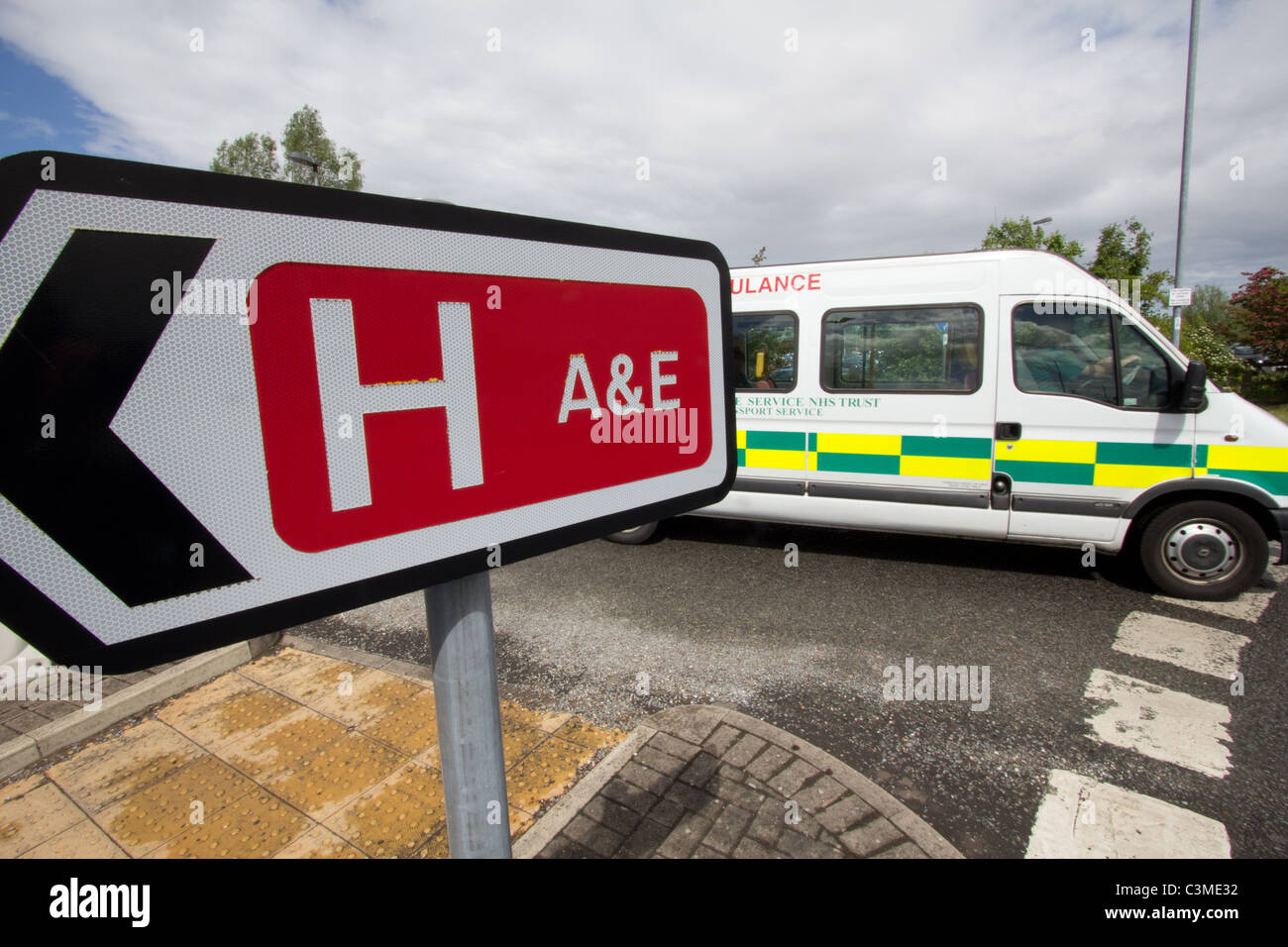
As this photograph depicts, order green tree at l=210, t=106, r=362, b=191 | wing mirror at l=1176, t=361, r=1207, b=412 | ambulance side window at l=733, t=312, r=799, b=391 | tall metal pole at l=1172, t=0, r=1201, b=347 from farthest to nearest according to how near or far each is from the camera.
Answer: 1. green tree at l=210, t=106, r=362, b=191
2. tall metal pole at l=1172, t=0, r=1201, b=347
3. ambulance side window at l=733, t=312, r=799, b=391
4. wing mirror at l=1176, t=361, r=1207, b=412

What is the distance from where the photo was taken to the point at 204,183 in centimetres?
55

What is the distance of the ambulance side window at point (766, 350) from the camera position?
5824 millimetres

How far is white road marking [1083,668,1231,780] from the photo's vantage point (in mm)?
3037

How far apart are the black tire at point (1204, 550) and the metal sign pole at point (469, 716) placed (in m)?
5.51

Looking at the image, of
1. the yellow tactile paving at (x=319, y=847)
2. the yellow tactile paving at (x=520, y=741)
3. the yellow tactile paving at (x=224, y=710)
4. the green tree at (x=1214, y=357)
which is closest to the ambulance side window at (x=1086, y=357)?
the yellow tactile paving at (x=520, y=741)

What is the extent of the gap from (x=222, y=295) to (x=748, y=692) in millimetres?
3421

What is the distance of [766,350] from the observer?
19.7ft

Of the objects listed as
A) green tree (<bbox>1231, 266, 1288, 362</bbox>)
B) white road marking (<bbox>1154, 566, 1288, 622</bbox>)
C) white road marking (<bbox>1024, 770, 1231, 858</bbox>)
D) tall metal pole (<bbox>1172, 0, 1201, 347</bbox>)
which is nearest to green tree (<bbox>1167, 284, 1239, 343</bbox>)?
green tree (<bbox>1231, 266, 1288, 362</bbox>)

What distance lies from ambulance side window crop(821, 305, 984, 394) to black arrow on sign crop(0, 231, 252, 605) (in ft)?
17.9

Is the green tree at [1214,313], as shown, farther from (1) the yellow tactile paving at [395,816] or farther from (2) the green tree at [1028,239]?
(1) the yellow tactile paving at [395,816]

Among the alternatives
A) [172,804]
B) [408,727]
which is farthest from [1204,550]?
[172,804]

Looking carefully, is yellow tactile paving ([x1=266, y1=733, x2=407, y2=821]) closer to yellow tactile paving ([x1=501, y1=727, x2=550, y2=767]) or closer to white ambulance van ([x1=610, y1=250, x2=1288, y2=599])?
yellow tactile paving ([x1=501, y1=727, x2=550, y2=767])

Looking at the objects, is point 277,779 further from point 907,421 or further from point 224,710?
point 907,421

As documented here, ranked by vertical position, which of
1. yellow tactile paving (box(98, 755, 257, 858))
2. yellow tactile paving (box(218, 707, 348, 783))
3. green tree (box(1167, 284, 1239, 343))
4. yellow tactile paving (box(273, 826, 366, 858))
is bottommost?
yellow tactile paving (box(273, 826, 366, 858))
